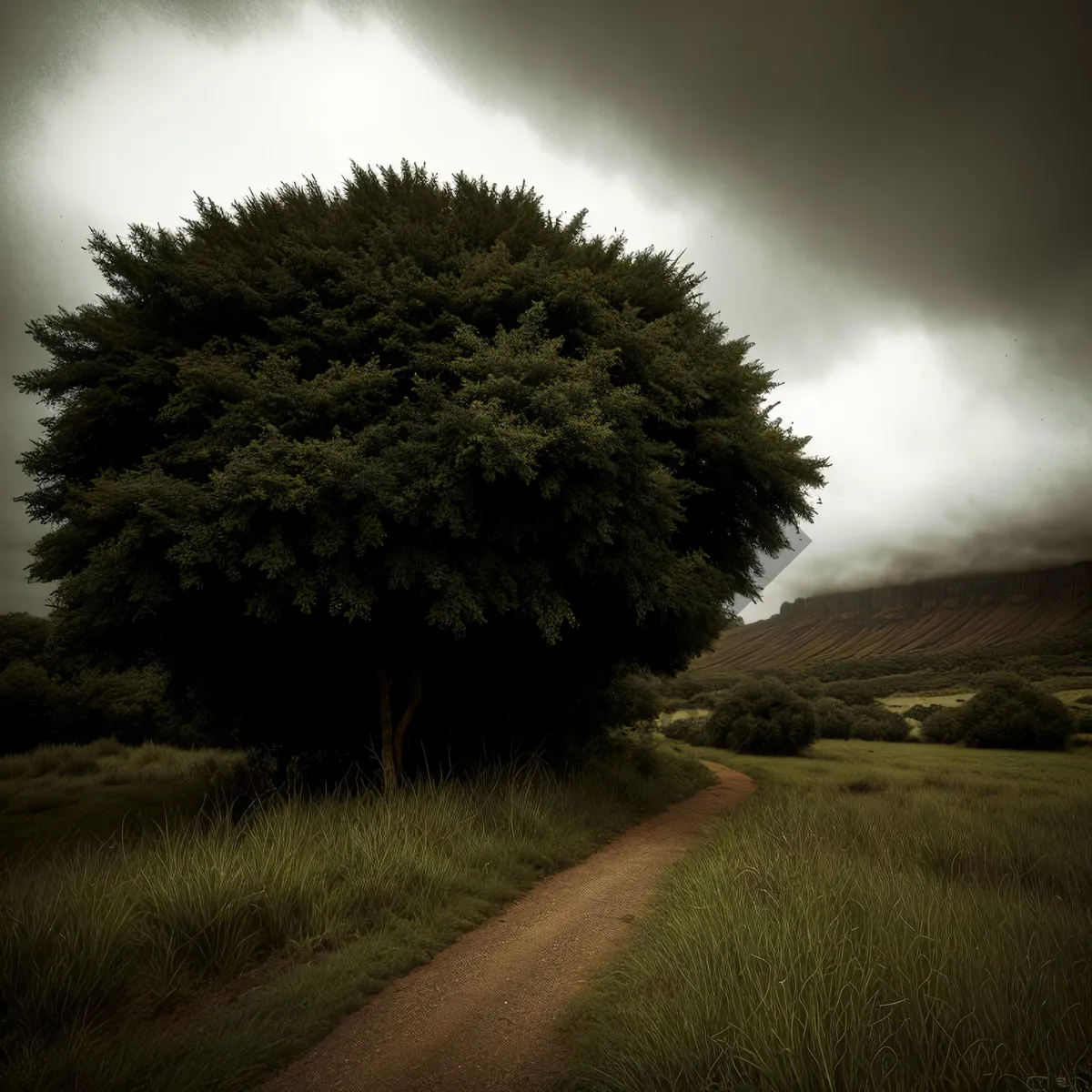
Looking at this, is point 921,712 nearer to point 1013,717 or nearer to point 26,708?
point 1013,717

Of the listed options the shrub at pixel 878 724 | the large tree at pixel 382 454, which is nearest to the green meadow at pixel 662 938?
the large tree at pixel 382 454

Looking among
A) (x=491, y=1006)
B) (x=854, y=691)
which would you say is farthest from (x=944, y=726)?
(x=491, y=1006)

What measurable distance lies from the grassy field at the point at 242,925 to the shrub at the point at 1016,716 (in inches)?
223

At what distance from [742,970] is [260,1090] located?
267 cm

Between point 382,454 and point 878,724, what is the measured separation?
41.9ft

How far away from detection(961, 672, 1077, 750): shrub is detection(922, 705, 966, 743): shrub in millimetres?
304

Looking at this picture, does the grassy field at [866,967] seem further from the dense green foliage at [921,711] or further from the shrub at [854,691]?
the shrub at [854,691]

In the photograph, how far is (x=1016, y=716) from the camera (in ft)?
22.5

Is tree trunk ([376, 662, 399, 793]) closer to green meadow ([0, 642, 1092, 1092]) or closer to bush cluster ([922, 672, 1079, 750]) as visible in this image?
green meadow ([0, 642, 1092, 1092])

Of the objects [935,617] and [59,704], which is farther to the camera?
[59,704]

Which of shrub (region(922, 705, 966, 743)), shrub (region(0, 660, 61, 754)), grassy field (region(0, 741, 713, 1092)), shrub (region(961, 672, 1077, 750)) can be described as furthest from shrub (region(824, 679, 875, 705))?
shrub (region(0, 660, 61, 754))

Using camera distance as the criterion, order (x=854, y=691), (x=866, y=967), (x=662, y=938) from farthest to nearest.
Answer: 1. (x=854, y=691)
2. (x=662, y=938)
3. (x=866, y=967)

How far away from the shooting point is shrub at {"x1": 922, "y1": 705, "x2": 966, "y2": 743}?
26.2ft

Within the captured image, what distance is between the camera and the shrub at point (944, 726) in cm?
800
